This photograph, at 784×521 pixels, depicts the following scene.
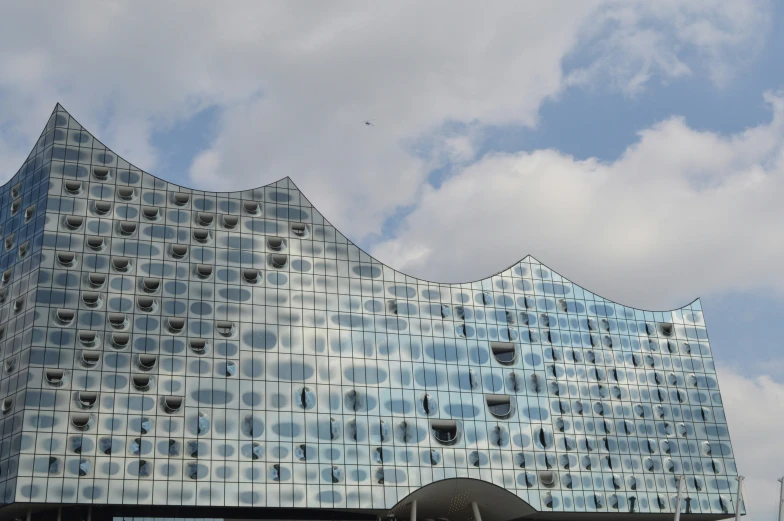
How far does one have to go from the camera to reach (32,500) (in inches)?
2030

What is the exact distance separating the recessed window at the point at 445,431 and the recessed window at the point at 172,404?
15.3m

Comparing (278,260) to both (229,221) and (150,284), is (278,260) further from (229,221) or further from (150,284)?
(150,284)

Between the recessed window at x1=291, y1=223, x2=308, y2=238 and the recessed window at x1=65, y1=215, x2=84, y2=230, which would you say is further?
the recessed window at x1=291, y1=223, x2=308, y2=238

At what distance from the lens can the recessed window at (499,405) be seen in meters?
62.3

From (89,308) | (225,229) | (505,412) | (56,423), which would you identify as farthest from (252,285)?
(505,412)

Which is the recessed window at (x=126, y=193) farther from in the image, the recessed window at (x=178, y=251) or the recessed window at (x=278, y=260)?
the recessed window at (x=278, y=260)

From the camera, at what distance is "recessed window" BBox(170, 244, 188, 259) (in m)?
59.6

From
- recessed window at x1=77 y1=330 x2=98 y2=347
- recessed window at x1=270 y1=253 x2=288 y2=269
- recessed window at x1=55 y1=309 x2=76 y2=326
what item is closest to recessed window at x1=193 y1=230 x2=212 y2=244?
recessed window at x1=270 y1=253 x2=288 y2=269

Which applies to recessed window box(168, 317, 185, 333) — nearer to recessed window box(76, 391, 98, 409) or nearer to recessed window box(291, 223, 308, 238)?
recessed window box(76, 391, 98, 409)

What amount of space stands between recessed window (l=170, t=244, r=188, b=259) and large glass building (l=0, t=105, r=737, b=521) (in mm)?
85

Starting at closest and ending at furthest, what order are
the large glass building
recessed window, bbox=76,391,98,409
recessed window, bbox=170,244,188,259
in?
1. recessed window, bbox=76,391,98,409
2. the large glass building
3. recessed window, bbox=170,244,188,259

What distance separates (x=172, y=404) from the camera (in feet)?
182

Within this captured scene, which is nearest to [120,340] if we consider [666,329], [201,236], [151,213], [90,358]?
[90,358]

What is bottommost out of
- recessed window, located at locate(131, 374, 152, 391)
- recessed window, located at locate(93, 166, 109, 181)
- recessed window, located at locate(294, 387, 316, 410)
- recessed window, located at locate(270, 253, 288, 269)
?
recessed window, located at locate(294, 387, 316, 410)
